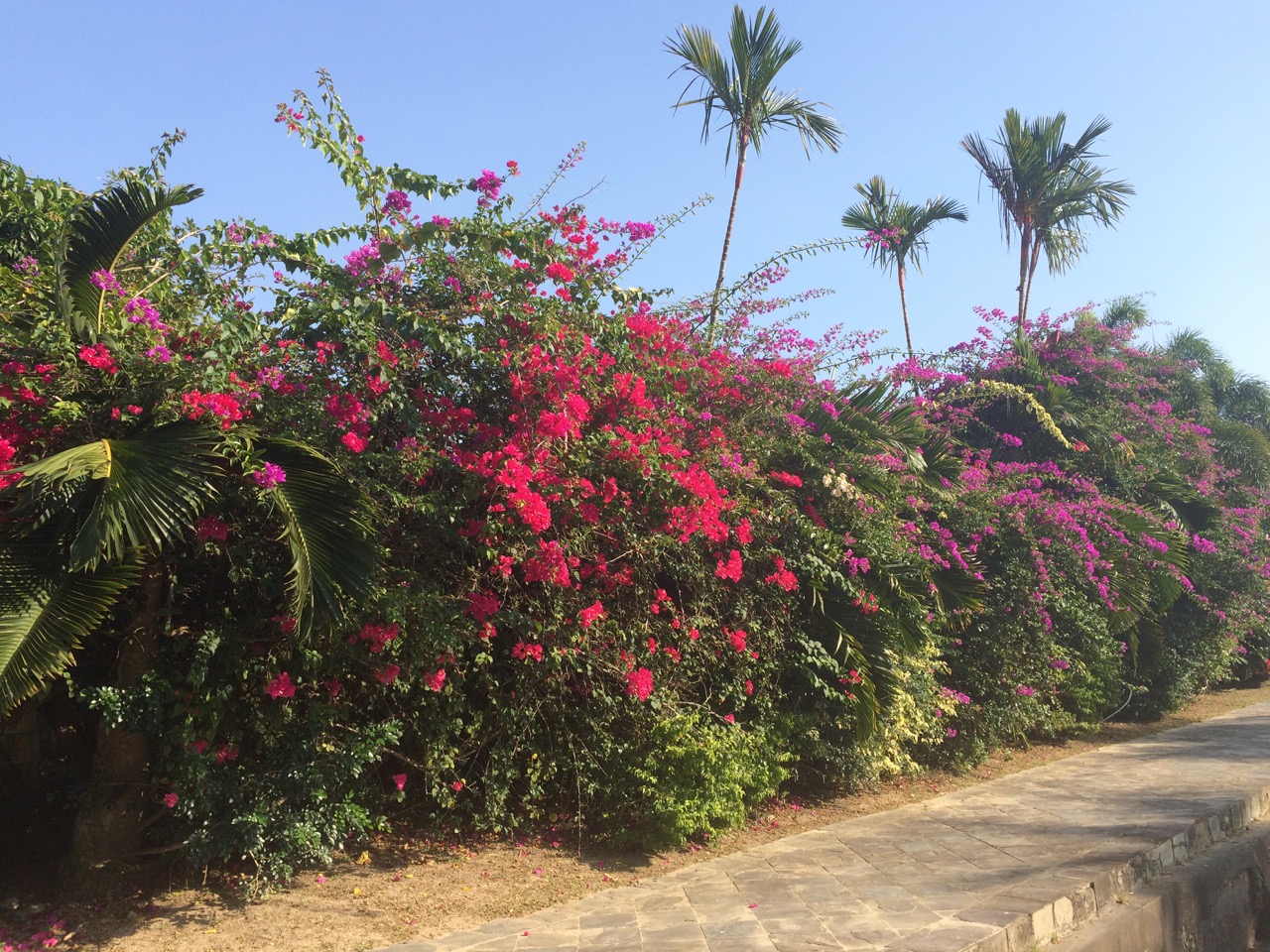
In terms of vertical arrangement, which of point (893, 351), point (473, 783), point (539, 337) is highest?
point (893, 351)

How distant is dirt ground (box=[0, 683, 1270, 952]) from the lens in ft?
13.4

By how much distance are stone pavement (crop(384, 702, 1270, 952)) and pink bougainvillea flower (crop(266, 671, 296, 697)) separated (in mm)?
1275

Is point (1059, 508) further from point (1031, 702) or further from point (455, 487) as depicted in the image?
point (455, 487)

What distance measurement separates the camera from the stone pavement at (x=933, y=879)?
4180 millimetres

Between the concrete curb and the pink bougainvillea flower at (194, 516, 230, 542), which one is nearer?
the pink bougainvillea flower at (194, 516, 230, 542)

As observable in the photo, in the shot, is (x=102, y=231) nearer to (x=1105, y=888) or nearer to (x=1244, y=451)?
(x=1105, y=888)

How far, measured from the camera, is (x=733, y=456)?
6.48 meters

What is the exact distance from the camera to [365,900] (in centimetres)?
460

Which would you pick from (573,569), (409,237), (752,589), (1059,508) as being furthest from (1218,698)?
(409,237)

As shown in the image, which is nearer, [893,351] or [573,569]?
[573,569]

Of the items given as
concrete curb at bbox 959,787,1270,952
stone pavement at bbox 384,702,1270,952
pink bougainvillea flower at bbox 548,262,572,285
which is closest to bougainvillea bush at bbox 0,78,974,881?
pink bougainvillea flower at bbox 548,262,572,285

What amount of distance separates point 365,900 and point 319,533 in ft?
6.51

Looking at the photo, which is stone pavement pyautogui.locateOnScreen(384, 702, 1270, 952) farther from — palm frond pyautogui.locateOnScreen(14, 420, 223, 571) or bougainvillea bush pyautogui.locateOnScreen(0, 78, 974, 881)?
palm frond pyautogui.locateOnScreen(14, 420, 223, 571)

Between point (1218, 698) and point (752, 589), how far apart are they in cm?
1050
